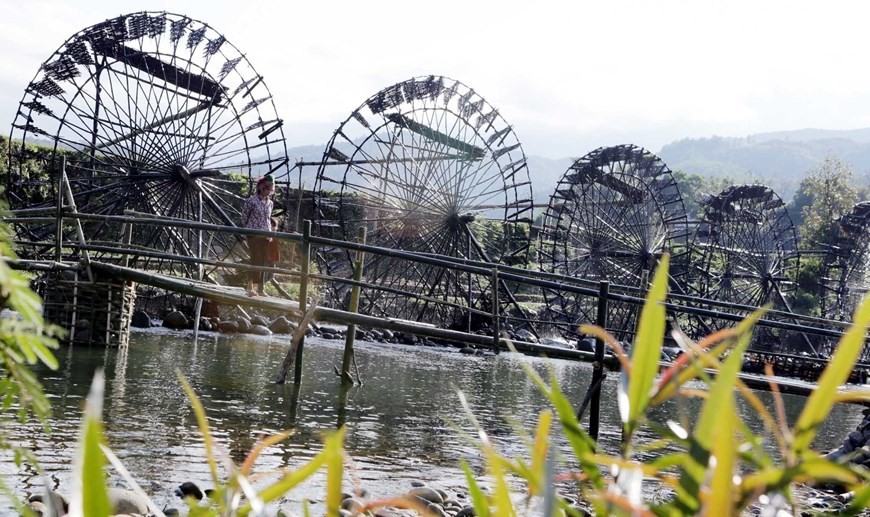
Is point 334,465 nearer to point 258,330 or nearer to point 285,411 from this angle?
point 285,411

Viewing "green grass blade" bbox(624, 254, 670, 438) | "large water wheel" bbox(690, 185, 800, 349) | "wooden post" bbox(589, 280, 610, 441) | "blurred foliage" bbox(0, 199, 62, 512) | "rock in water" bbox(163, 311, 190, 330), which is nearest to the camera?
"green grass blade" bbox(624, 254, 670, 438)

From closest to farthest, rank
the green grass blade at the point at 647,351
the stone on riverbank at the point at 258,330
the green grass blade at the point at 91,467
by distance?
the green grass blade at the point at 91,467 < the green grass blade at the point at 647,351 < the stone on riverbank at the point at 258,330

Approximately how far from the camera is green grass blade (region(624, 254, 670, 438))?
52 cm

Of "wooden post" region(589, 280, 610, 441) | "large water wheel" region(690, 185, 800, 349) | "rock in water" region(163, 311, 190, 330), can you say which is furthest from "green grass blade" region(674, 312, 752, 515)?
"large water wheel" region(690, 185, 800, 349)

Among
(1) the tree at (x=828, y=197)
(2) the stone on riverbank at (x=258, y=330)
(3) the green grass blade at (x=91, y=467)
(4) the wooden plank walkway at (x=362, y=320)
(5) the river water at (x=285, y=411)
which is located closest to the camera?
(3) the green grass blade at (x=91, y=467)

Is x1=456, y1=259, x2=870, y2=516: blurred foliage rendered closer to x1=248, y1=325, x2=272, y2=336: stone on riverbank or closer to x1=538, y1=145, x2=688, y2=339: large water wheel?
x1=248, y1=325, x2=272, y2=336: stone on riverbank

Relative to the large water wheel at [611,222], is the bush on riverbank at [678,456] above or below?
below

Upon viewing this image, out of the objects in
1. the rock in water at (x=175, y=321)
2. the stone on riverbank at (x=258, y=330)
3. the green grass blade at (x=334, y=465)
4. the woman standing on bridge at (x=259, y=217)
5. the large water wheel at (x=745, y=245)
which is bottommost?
the stone on riverbank at (x=258, y=330)

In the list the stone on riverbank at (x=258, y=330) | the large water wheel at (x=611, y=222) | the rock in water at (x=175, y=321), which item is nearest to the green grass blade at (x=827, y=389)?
the rock in water at (x=175, y=321)

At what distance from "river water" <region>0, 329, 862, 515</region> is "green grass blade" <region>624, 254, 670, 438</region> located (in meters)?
1.89

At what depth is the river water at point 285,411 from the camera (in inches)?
213

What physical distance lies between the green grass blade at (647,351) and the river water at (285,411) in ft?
6.21

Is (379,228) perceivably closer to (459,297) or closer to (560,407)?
(459,297)

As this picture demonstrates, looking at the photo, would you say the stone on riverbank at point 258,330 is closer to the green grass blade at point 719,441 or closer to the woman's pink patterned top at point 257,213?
the woman's pink patterned top at point 257,213
